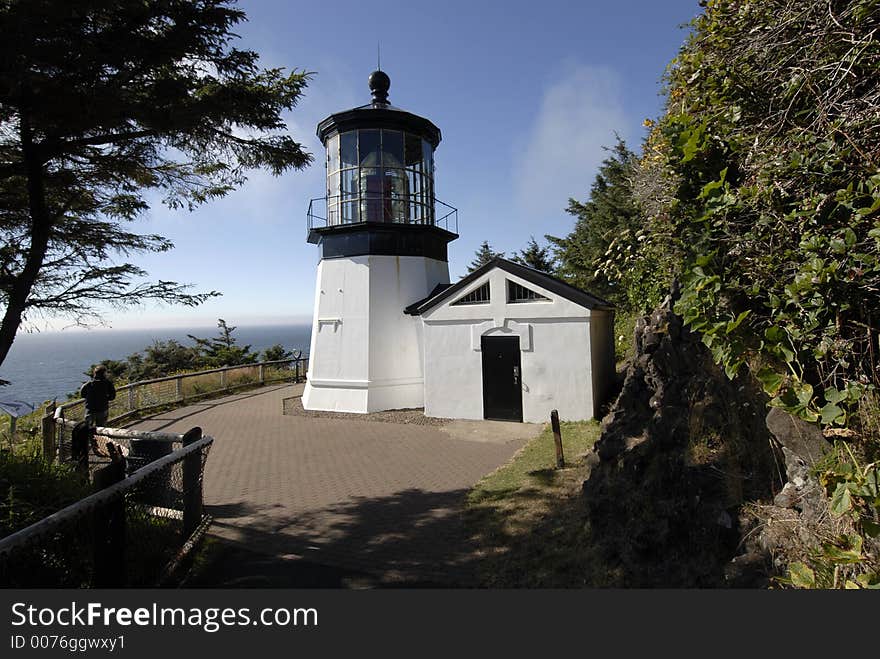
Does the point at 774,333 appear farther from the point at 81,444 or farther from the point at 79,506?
the point at 81,444

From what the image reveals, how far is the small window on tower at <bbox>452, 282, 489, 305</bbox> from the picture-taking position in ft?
43.7

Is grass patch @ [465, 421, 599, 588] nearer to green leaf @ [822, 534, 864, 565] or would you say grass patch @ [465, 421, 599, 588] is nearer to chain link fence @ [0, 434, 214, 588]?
green leaf @ [822, 534, 864, 565]

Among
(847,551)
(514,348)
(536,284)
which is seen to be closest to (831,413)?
(847,551)

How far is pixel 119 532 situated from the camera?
12.9 feet

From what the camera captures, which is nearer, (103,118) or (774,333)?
(774,333)

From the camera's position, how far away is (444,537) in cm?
588

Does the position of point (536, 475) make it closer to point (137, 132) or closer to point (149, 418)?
point (137, 132)

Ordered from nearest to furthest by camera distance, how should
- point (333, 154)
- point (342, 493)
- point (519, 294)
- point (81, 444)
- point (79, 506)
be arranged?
point (79, 506) → point (81, 444) → point (342, 493) → point (519, 294) → point (333, 154)

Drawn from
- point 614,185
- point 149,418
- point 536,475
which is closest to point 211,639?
point 536,475

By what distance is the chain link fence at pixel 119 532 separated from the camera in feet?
11.1

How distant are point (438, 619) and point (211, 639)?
1.43 metres

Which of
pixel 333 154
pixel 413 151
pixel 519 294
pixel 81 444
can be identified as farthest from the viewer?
pixel 333 154

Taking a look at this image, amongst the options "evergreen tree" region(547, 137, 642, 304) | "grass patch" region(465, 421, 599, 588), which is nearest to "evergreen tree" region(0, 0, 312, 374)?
"grass patch" region(465, 421, 599, 588)

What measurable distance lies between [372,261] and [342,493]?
8.81 m
